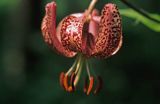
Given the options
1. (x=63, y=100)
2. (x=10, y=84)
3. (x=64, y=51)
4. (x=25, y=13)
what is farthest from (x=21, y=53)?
(x=64, y=51)

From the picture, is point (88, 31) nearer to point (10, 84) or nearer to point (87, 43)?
point (87, 43)

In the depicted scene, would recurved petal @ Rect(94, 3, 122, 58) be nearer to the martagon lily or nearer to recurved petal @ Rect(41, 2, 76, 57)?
the martagon lily

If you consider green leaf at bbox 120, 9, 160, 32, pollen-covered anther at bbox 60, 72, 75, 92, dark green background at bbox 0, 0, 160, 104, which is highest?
green leaf at bbox 120, 9, 160, 32

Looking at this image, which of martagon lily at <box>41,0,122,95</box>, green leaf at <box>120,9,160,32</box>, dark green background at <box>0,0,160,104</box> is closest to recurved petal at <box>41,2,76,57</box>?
martagon lily at <box>41,0,122,95</box>

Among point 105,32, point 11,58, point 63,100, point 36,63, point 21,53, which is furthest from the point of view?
point 11,58

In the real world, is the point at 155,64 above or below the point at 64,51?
below

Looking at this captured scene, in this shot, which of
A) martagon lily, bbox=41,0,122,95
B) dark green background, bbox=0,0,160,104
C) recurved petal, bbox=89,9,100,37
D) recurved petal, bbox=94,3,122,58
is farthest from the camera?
dark green background, bbox=0,0,160,104

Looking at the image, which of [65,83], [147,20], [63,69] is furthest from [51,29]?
[63,69]
